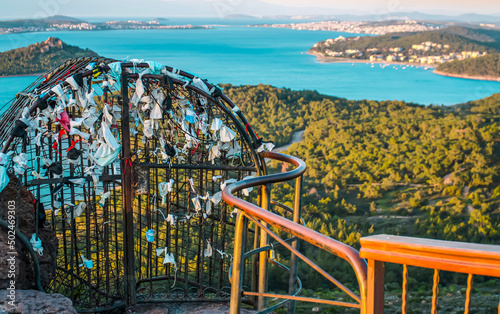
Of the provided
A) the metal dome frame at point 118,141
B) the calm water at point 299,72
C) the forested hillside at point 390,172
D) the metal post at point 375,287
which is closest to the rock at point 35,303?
the metal dome frame at point 118,141

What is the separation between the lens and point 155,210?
3.78 m

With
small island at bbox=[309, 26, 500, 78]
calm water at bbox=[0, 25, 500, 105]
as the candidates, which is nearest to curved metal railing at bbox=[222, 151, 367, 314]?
calm water at bbox=[0, 25, 500, 105]

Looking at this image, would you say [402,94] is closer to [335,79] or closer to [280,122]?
[335,79]

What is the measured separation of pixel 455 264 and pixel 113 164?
2894mm

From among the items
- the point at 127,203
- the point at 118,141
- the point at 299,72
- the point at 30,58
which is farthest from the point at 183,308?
the point at 299,72

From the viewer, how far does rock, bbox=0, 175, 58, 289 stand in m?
3.03

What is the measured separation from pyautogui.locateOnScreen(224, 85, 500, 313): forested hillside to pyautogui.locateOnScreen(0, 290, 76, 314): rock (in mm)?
4331

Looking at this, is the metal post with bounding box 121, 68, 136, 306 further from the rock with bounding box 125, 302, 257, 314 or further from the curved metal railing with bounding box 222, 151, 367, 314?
the curved metal railing with bounding box 222, 151, 367, 314

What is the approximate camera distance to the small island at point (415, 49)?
55.4 m

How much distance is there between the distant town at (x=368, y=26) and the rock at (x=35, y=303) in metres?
80.2

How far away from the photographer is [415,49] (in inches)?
2344

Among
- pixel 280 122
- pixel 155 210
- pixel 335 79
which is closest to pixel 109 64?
pixel 155 210

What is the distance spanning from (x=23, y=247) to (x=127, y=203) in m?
0.75

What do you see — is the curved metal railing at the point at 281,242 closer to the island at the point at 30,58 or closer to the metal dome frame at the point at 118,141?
the metal dome frame at the point at 118,141
